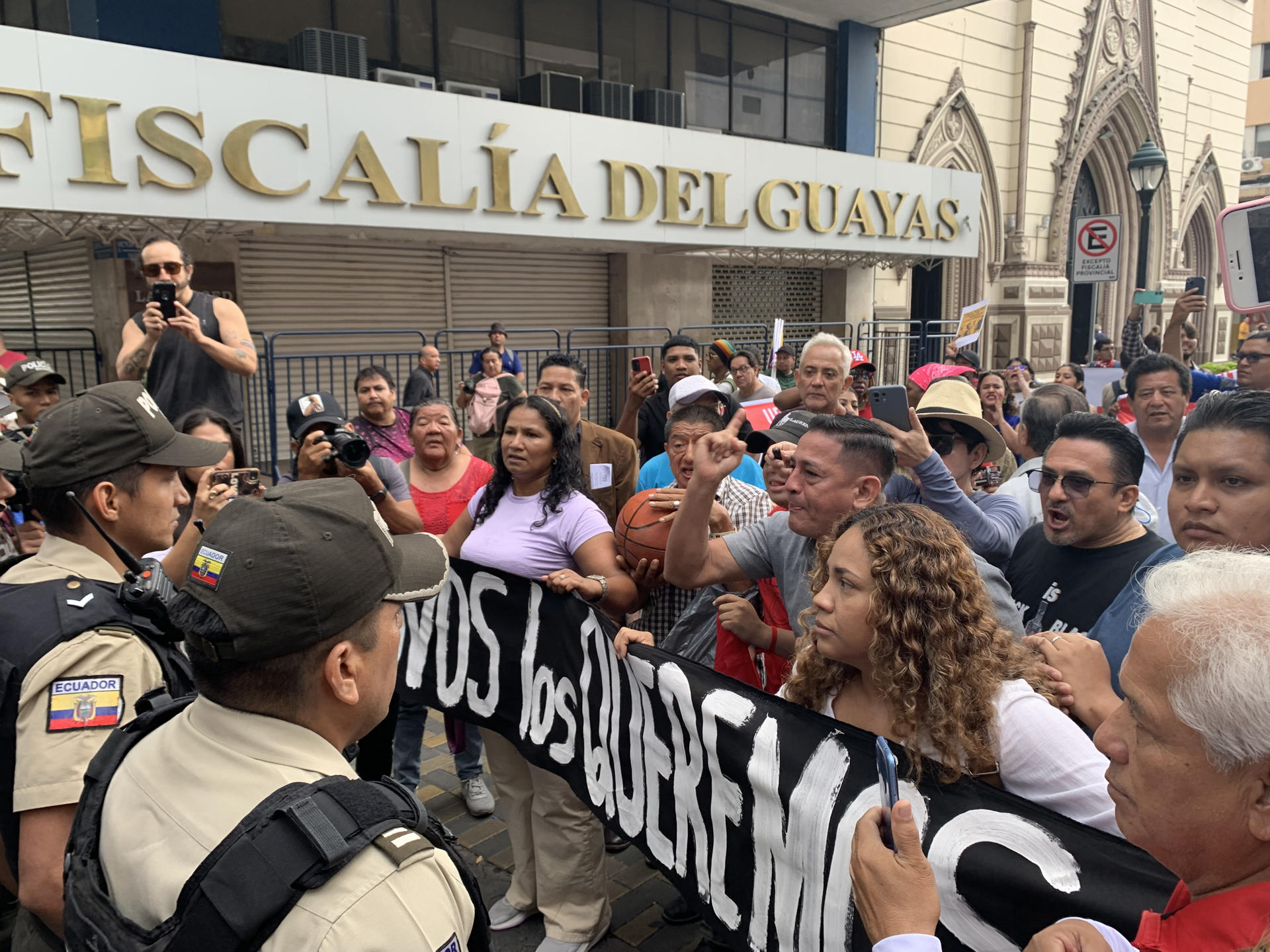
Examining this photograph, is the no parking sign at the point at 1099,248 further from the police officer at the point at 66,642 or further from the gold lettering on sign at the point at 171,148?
the police officer at the point at 66,642

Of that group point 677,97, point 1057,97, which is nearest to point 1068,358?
point 1057,97

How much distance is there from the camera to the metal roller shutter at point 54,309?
10.5m

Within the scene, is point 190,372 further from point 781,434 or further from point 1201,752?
point 1201,752

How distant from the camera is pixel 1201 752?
1.21 metres

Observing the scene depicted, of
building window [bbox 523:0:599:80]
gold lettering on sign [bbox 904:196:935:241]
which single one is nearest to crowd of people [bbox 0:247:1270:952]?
building window [bbox 523:0:599:80]

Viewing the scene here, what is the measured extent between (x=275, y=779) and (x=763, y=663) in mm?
2125

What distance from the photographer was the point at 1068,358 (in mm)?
21891

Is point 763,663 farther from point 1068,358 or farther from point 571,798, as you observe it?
point 1068,358

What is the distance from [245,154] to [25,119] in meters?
1.94

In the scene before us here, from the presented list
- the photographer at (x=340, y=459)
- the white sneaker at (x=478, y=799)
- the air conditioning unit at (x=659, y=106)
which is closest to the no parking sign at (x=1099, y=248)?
the air conditioning unit at (x=659, y=106)

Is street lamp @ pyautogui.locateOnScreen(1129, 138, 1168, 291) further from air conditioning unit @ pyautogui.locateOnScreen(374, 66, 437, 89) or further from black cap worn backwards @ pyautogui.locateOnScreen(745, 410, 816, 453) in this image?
black cap worn backwards @ pyautogui.locateOnScreen(745, 410, 816, 453)

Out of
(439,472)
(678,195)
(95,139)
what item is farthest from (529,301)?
(439,472)

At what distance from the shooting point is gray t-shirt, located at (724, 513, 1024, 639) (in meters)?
2.99

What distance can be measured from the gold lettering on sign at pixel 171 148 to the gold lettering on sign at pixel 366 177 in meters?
1.31
